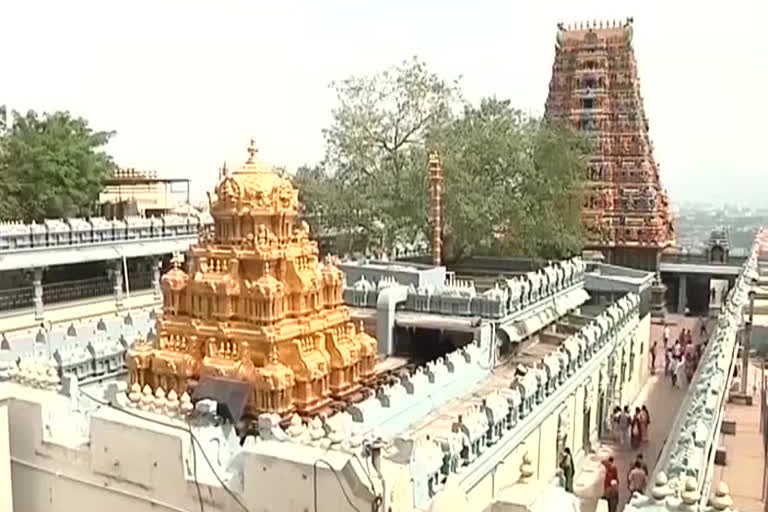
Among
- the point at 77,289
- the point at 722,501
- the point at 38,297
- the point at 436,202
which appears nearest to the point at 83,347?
the point at 38,297

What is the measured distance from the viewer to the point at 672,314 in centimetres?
3772

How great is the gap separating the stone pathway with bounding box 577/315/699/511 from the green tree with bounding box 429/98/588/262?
6.00m

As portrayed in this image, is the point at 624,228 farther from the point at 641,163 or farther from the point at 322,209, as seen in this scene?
the point at 322,209

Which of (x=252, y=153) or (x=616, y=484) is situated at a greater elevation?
(x=252, y=153)

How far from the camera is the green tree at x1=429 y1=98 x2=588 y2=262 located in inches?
1102

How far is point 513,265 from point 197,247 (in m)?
17.0

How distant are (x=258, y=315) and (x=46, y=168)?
1810cm

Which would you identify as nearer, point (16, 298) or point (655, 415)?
point (655, 415)

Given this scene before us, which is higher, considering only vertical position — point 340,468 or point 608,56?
point 608,56

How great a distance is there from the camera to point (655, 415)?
2133 cm

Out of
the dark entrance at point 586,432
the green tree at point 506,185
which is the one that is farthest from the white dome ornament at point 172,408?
the green tree at point 506,185

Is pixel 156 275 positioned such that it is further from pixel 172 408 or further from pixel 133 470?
pixel 133 470

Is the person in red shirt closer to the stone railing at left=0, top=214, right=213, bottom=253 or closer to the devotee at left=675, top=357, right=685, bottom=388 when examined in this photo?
the devotee at left=675, top=357, right=685, bottom=388

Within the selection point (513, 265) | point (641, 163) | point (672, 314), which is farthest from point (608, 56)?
point (513, 265)
